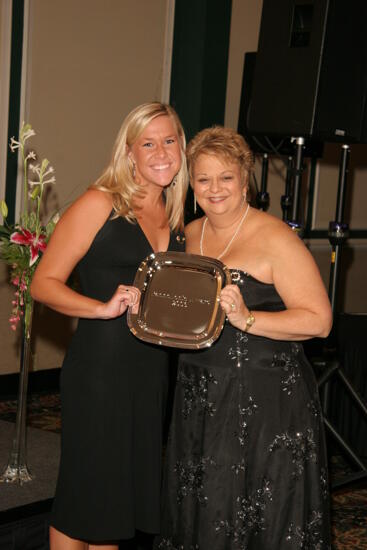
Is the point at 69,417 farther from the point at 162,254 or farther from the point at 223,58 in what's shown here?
the point at 223,58

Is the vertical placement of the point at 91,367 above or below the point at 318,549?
above

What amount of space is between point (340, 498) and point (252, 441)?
5.96ft

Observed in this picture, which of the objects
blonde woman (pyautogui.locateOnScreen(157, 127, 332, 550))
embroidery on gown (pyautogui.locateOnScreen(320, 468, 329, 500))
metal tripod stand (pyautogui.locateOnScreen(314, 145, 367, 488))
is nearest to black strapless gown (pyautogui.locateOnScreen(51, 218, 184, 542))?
blonde woman (pyautogui.locateOnScreen(157, 127, 332, 550))

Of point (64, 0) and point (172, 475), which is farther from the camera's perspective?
point (64, 0)

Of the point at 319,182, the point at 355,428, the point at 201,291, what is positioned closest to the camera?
the point at 201,291

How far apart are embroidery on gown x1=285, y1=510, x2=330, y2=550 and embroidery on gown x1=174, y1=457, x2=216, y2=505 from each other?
255 mm

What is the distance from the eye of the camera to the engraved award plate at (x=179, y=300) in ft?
6.92

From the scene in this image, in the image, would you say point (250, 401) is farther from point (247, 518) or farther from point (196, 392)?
point (247, 518)

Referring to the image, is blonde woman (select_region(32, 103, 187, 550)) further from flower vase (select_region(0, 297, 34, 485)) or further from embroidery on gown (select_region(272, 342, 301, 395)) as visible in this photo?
flower vase (select_region(0, 297, 34, 485))

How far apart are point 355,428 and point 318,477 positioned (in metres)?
2.09

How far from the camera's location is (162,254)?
2.17 metres

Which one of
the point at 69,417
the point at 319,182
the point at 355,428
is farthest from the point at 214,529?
the point at 319,182

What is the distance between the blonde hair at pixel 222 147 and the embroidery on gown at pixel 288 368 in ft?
1.69

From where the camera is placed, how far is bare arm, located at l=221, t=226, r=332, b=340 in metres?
2.11
